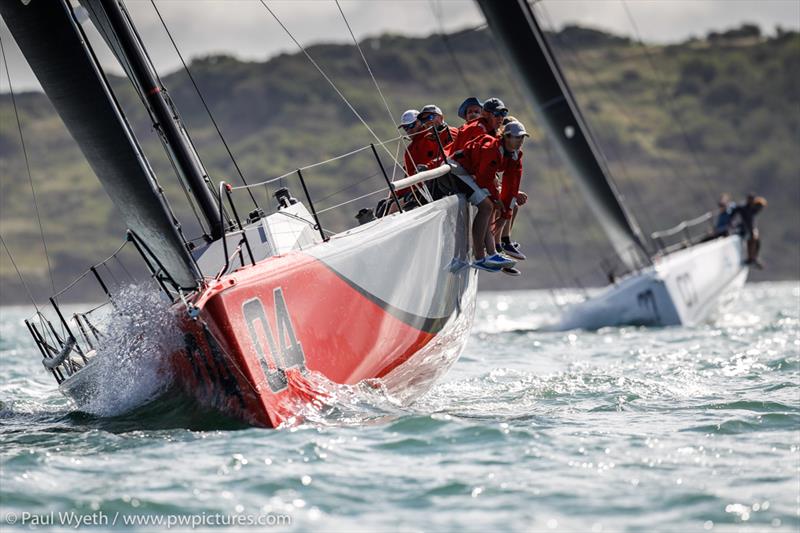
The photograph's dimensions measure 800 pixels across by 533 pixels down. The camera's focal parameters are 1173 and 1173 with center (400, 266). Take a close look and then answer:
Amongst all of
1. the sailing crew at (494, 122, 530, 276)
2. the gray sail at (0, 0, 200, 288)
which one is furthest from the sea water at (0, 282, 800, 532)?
the sailing crew at (494, 122, 530, 276)

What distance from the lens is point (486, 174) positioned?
817cm

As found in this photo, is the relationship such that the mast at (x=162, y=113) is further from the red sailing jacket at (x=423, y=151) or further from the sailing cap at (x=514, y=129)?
the sailing cap at (x=514, y=129)

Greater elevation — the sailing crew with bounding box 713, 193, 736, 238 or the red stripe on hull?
the red stripe on hull

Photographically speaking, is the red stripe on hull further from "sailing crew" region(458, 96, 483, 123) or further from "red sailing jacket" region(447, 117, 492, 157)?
"sailing crew" region(458, 96, 483, 123)

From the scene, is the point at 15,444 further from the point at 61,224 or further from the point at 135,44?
the point at 61,224

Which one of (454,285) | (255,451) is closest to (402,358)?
(454,285)

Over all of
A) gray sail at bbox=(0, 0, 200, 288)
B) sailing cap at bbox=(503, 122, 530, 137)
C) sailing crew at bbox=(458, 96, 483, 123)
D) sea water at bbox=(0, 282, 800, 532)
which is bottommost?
sea water at bbox=(0, 282, 800, 532)

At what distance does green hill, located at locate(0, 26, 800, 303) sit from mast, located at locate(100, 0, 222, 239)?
47463 mm

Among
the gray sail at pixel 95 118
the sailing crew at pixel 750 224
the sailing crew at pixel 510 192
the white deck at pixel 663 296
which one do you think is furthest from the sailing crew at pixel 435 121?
the sailing crew at pixel 750 224

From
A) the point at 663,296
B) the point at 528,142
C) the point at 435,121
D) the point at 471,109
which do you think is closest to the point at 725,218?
the point at 663,296

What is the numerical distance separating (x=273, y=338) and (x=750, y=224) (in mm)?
14111

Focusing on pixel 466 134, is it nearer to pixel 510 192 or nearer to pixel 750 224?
pixel 510 192

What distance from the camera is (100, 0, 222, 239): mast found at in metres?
7.85

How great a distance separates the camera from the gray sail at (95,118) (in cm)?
632
